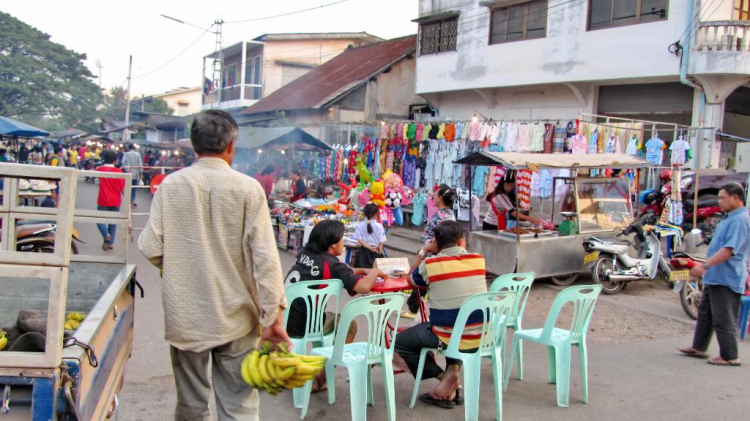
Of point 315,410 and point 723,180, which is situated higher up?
point 723,180

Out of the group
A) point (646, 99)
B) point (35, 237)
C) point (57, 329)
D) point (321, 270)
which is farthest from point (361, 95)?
point (57, 329)

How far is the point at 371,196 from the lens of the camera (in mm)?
11344

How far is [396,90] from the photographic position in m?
24.1

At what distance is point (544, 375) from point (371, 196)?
6346mm

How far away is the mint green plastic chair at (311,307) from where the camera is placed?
4.52 meters

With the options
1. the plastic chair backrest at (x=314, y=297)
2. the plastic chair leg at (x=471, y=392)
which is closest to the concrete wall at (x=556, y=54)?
the plastic chair leg at (x=471, y=392)

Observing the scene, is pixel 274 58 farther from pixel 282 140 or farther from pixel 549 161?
pixel 549 161

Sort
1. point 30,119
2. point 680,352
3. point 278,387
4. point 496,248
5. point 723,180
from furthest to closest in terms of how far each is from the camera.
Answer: point 30,119
point 723,180
point 496,248
point 680,352
point 278,387

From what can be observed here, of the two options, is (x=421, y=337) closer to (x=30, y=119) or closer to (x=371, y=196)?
(x=371, y=196)

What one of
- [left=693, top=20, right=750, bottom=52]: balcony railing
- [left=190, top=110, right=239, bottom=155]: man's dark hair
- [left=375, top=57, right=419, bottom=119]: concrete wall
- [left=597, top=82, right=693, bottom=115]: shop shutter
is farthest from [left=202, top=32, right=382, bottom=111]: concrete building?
[left=190, top=110, right=239, bottom=155]: man's dark hair

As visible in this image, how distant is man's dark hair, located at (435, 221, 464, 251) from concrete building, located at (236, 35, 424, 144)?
1704 cm

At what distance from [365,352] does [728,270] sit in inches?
144

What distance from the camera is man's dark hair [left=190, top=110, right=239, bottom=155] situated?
294cm

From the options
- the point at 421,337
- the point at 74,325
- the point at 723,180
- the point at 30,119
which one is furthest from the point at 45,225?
the point at 30,119
